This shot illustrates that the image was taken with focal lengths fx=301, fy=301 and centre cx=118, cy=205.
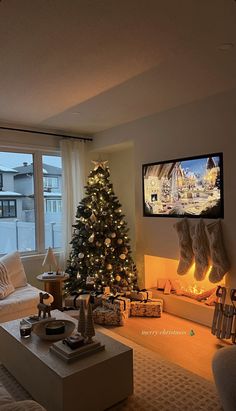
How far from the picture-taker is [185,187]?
12.3ft

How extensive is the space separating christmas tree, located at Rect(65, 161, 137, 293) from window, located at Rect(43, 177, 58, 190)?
76cm

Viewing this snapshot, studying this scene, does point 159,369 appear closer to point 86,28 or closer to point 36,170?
point 86,28

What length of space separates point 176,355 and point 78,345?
125 cm

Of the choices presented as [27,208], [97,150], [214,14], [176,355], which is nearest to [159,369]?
[176,355]

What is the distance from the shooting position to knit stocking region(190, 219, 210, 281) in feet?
11.5

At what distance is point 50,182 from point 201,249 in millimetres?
2745

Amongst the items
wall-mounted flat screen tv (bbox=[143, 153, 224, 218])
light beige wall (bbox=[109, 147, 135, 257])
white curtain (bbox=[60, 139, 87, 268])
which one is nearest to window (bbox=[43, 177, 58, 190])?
white curtain (bbox=[60, 139, 87, 268])

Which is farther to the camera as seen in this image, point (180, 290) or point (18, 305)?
point (180, 290)

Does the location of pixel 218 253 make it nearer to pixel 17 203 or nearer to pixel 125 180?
pixel 125 180

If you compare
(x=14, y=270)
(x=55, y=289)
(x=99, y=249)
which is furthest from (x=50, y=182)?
(x=55, y=289)

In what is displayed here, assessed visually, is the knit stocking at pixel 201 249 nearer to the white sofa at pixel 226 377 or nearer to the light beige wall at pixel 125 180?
the white sofa at pixel 226 377

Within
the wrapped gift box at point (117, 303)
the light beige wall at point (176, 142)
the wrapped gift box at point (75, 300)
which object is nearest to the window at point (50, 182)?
the light beige wall at point (176, 142)

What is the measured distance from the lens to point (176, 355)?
296 centimetres

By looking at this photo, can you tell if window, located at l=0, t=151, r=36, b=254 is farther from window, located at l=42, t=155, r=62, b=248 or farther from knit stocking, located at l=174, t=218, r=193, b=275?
knit stocking, located at l=174, t=218, r=193, b=275
